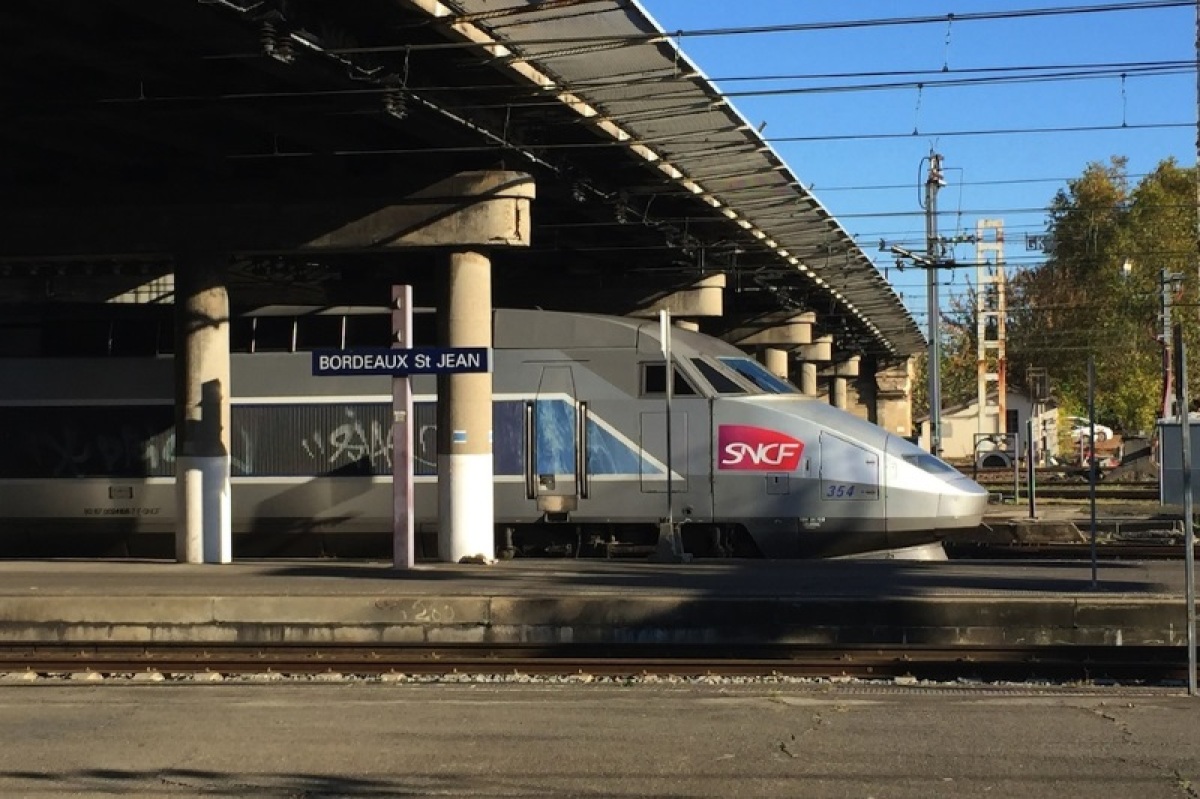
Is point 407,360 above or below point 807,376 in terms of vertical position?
below

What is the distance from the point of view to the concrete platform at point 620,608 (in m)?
13.7

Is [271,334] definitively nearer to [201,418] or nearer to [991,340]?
[201,418]

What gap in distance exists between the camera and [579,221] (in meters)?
25.5

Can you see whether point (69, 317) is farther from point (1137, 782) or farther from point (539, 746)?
point (1137, 782)

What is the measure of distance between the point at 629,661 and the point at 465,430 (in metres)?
6.76

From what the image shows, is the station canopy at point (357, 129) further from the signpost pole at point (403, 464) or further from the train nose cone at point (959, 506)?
the train nose cone at point (959, 506)

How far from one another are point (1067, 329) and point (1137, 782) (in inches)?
3098

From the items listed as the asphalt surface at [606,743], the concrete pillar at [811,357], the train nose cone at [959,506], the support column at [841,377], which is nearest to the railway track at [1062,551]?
the train nose cone at [959,506]

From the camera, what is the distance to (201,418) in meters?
19.2

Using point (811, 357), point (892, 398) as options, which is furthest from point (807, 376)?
point (892, 398)

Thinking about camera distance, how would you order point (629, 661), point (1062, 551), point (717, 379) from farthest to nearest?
point (1062, 551) → point (717, 379) → point (629, 661)

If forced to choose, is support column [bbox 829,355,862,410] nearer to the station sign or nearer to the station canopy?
the station canopy

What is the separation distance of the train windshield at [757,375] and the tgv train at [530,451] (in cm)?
3

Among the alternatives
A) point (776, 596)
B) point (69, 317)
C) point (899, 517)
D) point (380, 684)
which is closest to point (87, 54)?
point (69, 317)
